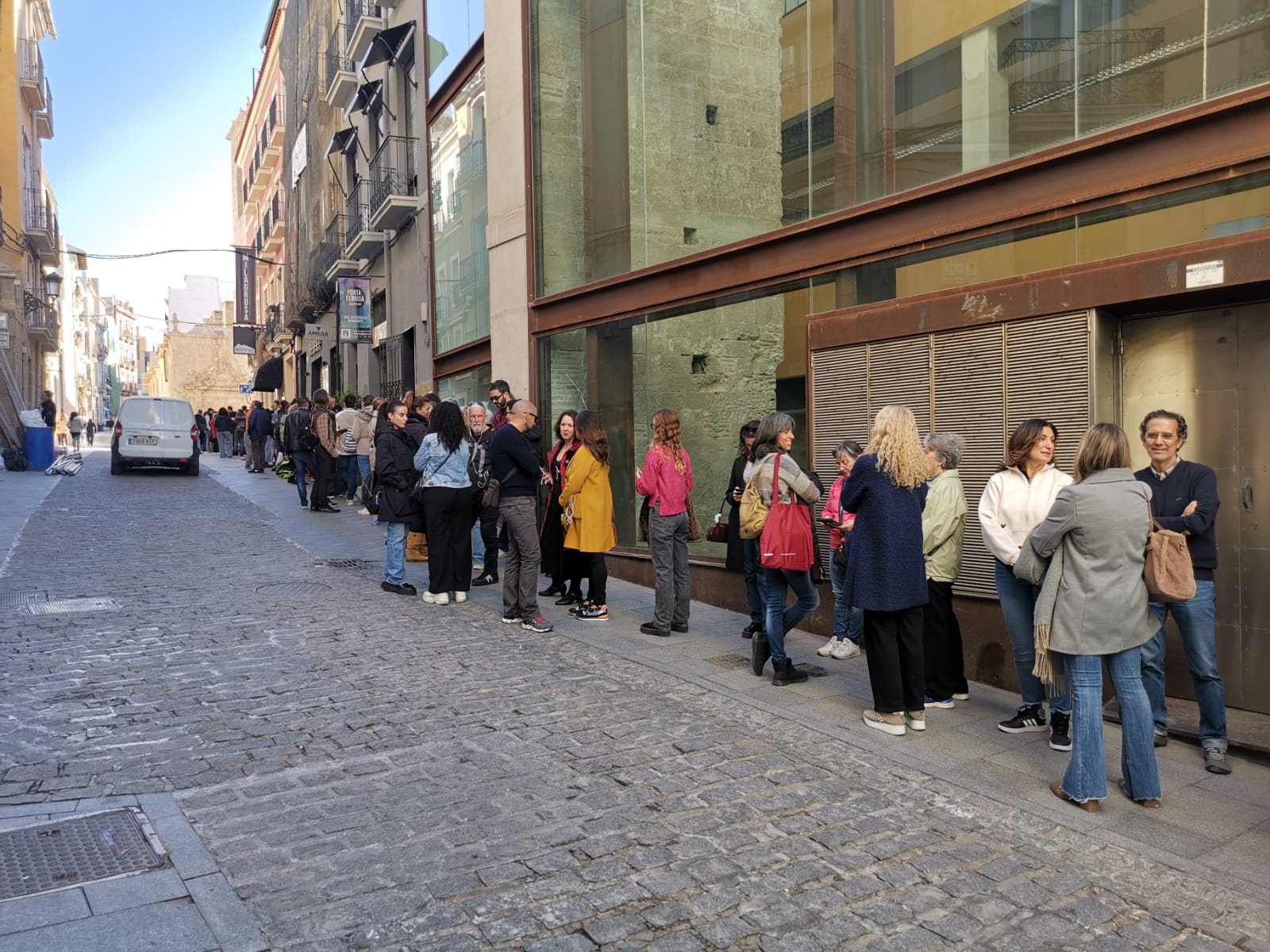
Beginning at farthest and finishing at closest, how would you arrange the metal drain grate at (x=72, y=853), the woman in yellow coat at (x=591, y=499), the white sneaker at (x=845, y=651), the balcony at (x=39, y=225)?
the balcony at (x=39, y=225)
the woman in yellow coat at (x=591, y=499)
the white sneaker at (x=845, y=651)
the metal drain grate at (x=72, y=853)

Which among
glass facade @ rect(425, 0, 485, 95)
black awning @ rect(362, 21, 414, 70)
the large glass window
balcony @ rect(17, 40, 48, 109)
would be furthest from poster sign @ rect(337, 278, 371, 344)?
balcony @ rect(17, 40, 48, 109)

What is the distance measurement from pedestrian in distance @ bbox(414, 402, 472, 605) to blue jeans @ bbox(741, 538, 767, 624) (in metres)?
2.83

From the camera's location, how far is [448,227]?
16.5 metres

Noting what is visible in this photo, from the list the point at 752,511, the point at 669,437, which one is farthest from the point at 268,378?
the point at 752,511

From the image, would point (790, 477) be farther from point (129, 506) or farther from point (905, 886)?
point (129, 506)

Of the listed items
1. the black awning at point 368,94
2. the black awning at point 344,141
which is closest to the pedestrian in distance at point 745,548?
the black awning at point 368,94

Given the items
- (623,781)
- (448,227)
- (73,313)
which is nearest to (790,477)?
(623,781)

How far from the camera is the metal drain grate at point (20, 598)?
8461 mm

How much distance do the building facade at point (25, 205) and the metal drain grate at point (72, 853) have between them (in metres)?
32.9

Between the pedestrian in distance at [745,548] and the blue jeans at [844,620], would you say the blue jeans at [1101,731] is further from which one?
the blue jeans at [844,620]

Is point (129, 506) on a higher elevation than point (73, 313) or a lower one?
lower

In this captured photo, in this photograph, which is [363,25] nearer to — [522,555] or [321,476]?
[321,476]

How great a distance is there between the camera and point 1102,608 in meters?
4.46

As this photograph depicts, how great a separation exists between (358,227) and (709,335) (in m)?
15.3
